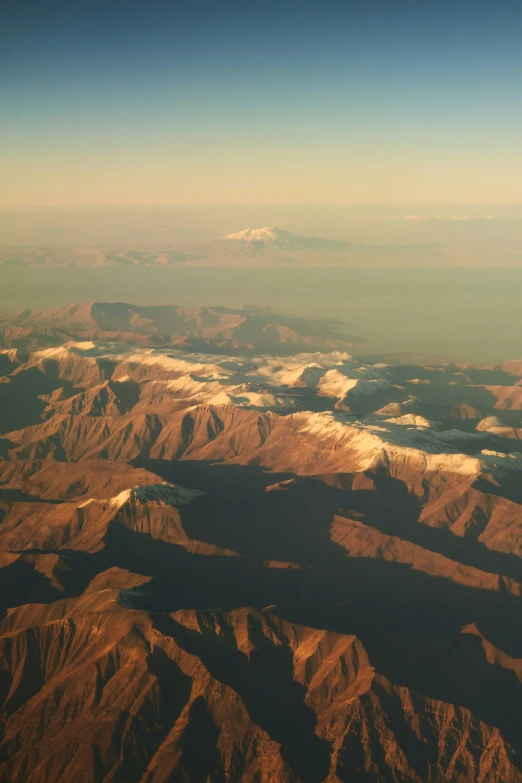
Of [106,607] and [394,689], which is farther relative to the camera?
[106,607]

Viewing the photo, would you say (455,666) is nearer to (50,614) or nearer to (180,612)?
(180,612)

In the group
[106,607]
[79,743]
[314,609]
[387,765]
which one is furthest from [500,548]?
[79,743]

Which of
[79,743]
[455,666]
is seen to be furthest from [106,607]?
[455,666]

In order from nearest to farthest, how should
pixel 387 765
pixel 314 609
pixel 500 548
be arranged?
pixel 387 765 → pixel 314 609 → pixel 500 548

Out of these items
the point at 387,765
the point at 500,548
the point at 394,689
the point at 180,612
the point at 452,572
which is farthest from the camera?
the point at 500,548

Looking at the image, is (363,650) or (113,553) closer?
(363,650)

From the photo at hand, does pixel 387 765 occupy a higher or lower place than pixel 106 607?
lower

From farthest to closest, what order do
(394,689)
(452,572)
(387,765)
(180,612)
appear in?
1. (452,572)
2. (180,612)
3. (394,689)
4. (387,765)

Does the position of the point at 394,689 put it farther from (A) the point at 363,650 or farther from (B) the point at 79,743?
(B) the point at 79,743

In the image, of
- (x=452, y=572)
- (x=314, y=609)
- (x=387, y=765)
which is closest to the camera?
(x=387, y=765)
